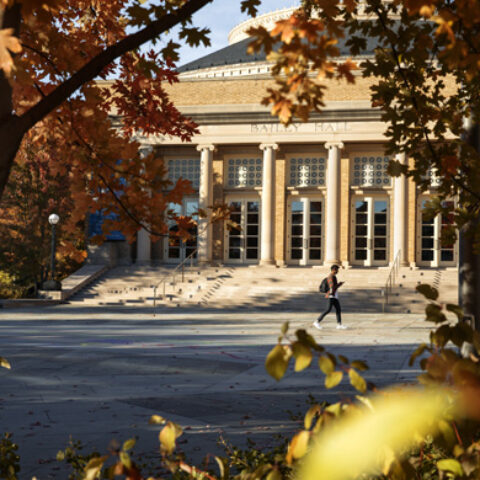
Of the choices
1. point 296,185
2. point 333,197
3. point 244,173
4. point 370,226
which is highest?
point 244,173

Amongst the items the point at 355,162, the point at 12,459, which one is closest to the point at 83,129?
the point at 12,459

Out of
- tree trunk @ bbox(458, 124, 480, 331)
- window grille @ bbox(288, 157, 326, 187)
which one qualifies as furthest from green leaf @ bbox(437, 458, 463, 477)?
window grille @ bbox(288, 157, 326, 187)

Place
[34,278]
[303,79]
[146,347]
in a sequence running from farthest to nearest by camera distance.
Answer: [34,278]
[146,347]
[303,79]

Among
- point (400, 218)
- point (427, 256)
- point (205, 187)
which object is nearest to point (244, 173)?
point (205, 187)

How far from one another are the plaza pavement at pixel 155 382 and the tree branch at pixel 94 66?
2116 millimetres

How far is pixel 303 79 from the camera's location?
243 centimetres

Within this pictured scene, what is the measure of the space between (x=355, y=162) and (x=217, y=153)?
7.30 m

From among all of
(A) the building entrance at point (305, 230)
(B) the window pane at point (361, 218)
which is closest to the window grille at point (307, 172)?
(A) the building entrance at point (305, 230)

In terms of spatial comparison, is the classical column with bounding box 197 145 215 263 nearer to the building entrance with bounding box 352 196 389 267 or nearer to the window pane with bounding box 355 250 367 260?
the building entrance with bounding box 352 196 389 267

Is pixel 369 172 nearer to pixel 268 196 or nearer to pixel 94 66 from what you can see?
pixel 268 196

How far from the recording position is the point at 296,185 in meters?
34.2

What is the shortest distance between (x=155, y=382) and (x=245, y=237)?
26.5m

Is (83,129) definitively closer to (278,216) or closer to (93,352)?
(93,352)

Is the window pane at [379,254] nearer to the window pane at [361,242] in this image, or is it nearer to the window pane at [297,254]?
the window pane at [361,242]
